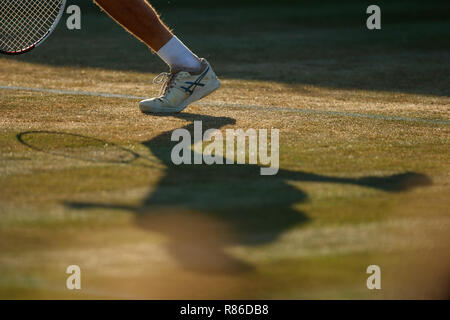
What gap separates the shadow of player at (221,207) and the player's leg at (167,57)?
1.04 metres

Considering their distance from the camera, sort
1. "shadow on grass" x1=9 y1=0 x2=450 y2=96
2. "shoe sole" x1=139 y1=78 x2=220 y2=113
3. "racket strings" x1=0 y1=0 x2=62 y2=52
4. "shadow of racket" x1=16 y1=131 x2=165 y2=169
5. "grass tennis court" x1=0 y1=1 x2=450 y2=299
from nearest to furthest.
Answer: "grass tennis court" x1=0 y1=1 x2=450 y2=299 < "shadow of racket" x1=16 y1=131 x2=165 y2=169 < "shoe sole" x1=139 y1=78 x2=220 y2=113 < "racket strings" x1=0 y1=0 x2=62 y2=52 < "shadow on grass" x1=9 y1=0 x2=450 y2=96

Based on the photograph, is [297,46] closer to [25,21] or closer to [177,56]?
[25,21]

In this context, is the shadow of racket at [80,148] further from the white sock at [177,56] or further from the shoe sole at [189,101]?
the white sock at [177,56]

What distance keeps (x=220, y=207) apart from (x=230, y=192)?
18 centimetres

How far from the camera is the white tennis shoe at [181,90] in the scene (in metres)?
4.91

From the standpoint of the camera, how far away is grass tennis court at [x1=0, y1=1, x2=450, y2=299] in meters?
2.60

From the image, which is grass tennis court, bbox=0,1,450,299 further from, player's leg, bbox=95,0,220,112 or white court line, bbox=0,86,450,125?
player's leg, bbox=95,0,220,112

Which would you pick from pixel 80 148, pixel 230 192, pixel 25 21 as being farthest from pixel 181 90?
pixel 25 21

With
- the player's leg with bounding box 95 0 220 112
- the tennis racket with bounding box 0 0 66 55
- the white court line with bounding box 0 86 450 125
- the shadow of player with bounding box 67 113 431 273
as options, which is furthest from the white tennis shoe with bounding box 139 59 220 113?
the shadow of player with bounding box 67 113 431 273

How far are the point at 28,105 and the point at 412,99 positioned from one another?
2330 millimetres

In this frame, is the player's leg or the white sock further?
the white sock

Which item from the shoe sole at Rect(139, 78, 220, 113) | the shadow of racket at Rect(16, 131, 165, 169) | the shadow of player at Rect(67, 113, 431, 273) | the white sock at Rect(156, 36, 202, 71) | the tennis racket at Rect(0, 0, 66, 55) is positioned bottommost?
the shadow of player at Rect(67, 113, 431, 273)

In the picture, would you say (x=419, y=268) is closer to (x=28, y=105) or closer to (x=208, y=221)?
(x=208, y=221)

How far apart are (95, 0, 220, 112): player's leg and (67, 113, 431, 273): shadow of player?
40.8 inches
